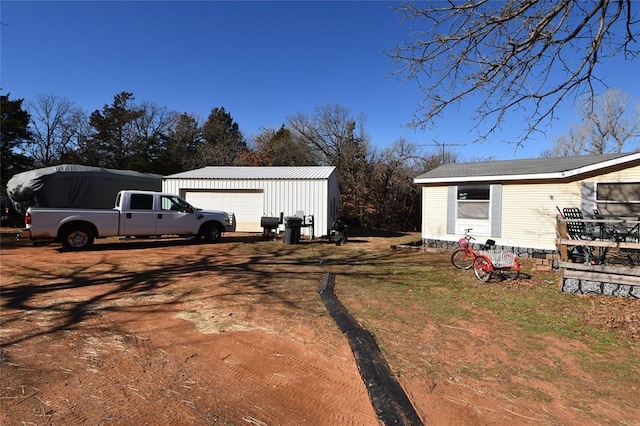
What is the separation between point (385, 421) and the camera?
2.57 m

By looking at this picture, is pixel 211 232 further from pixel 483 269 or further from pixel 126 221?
pixel 483 269

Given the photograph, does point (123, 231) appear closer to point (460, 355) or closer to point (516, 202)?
point (460, 355)

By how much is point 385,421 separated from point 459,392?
90cm

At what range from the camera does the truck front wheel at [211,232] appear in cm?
1274

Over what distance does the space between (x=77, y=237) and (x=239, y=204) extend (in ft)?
24.2

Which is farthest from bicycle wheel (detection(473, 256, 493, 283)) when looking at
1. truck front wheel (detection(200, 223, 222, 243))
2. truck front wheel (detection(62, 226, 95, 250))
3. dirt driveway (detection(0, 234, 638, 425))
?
truck front wheel (detection(62, 226, 95, 250))

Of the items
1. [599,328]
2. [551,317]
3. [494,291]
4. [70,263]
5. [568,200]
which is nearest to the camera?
[599,328]

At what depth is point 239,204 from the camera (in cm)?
1669

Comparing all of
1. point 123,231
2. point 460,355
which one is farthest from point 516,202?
point 123,231

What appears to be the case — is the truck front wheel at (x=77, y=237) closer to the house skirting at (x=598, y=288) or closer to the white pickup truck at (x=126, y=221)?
the white pickup truck at (x=126, y=221)

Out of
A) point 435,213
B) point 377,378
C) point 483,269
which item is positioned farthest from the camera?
point 435,213

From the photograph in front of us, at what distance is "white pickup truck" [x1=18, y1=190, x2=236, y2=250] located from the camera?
9.51 meters

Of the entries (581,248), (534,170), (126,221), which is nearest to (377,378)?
(581,248)

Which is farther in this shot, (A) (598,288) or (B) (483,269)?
(B) (483,269)
